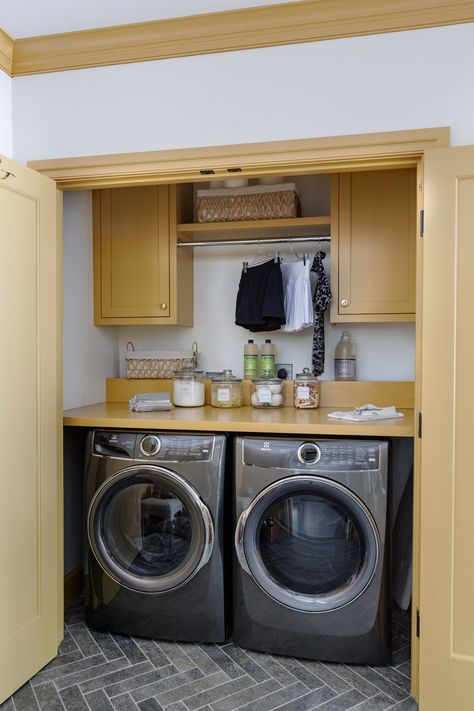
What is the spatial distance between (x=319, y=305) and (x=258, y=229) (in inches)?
23.5

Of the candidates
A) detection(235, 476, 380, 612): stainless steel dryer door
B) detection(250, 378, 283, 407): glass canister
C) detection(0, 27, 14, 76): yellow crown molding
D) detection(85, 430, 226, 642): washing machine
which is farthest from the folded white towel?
detection(0, 27, 14, 76): yellow crown molding

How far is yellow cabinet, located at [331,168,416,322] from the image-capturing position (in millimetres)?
2754

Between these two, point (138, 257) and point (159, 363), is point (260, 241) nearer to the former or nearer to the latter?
point (138, 257)

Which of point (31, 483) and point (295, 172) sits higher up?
point (295, 172)

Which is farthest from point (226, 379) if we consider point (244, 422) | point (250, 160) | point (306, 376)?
point (250, 160)

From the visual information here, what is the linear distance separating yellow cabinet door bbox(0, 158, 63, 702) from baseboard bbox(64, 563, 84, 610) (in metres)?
0.37

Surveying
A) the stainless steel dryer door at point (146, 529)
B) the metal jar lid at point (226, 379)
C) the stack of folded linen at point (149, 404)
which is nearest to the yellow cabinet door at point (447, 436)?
the stainless steel dryer door at point (146, 529)

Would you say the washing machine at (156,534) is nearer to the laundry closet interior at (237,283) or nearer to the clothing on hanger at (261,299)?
the laundry closet interior at (237,283)

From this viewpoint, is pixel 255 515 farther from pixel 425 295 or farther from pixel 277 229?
pixel 277 229

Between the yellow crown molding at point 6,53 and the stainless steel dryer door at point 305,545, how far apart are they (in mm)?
2095

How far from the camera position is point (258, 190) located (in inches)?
118

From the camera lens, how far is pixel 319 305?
290cm

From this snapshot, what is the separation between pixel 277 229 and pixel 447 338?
1.46 metres

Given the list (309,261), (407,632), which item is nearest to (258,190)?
(309,261)
